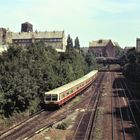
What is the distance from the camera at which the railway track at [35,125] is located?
106 ft

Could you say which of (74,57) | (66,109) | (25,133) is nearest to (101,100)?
(66,109)

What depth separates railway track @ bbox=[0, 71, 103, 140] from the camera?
3228 cm

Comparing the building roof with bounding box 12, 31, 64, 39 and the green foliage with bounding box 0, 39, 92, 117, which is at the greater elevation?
the building roof with bounding box 12, 31, 64, 39

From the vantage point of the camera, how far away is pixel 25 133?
33312 millimetres

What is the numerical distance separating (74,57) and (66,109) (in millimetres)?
47358

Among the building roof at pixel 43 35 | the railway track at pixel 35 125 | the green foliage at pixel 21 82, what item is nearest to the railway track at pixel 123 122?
the railway track at pixel 35 125

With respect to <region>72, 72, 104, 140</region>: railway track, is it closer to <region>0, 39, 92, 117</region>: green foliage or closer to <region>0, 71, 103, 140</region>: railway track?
<region>0, 71, 103, 140</region>: railway track

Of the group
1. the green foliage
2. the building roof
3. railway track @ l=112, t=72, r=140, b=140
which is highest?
the building roof

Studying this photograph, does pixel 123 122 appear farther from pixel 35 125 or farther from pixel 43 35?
pixel 43 35

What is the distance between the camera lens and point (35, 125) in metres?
37.2

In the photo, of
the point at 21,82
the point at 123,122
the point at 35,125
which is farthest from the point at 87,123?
the point at 21,82

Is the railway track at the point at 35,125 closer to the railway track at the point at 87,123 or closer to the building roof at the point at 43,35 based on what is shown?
the railway track at the point at 87,123

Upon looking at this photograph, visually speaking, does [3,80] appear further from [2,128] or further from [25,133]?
[25,133]

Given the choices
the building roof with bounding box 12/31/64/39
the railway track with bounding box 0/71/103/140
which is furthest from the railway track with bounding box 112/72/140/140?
the building roof with bounding box 12/31/64/39
